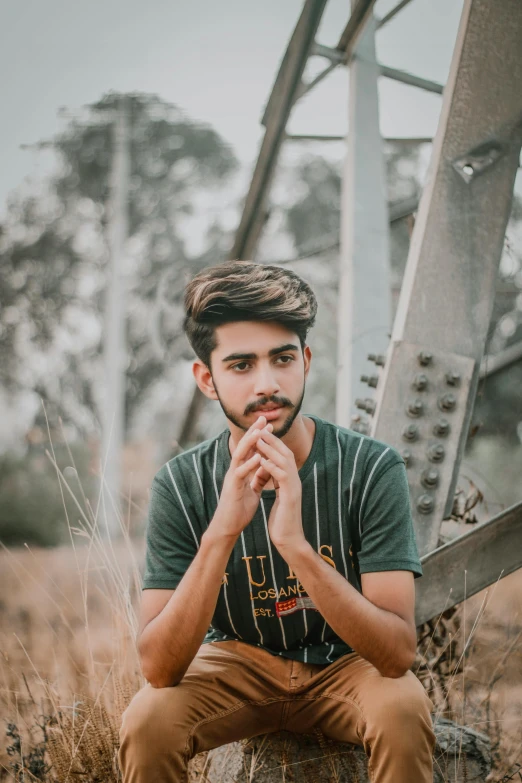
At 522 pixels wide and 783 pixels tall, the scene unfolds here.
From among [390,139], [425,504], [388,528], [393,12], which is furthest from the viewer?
[390,139]

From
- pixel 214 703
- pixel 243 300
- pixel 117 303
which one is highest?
pixel 117 303

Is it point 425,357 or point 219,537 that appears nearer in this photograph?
point 219,537

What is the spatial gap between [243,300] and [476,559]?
1141 mm

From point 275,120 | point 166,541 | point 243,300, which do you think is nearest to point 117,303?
point 275,120

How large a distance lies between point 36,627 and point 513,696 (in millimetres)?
5992

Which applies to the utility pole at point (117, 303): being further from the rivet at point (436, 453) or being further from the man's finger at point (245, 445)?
the man's finger at point (245, 445)

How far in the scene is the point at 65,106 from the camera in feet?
65.9

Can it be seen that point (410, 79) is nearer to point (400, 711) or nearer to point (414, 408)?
point (414, 408)

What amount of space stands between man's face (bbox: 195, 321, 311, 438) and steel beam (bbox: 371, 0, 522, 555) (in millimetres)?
711

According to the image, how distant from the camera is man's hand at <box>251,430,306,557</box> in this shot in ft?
6.46

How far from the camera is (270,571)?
2.22 metres

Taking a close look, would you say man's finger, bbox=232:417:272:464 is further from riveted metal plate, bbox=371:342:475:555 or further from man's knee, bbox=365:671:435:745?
riveted metal plate, bbox=371:342:475:555

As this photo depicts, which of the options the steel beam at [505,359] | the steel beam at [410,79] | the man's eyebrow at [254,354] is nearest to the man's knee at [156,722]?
the man's eyebrow at [254,354]

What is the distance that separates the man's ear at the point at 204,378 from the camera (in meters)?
2.43
